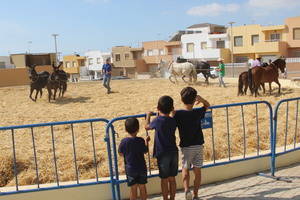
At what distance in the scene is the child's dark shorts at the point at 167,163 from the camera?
13.9ft

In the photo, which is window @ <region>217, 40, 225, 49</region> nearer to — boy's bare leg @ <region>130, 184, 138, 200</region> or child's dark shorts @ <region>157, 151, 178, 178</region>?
child's dark shorts @ <region>157, 151, 178, 178</region>

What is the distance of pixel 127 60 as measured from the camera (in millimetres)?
58844

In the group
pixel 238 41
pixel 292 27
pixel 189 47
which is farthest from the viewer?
pixel 189 47

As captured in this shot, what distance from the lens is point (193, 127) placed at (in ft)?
14.7

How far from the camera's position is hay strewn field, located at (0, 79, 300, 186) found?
606cm

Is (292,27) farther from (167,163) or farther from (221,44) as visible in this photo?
(167,163)

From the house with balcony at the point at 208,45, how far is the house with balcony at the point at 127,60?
866 centimetres

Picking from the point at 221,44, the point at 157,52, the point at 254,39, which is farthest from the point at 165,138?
the point at 157,52

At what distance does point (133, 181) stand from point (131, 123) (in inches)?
28.5

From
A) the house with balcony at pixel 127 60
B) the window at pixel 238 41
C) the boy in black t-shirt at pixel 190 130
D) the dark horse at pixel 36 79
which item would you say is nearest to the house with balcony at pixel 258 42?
the window at pixel 238 41

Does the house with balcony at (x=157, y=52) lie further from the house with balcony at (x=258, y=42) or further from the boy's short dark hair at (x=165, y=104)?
the boy's short dark hair at (x=165, y=104)

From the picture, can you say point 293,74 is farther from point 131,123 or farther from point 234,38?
point 131,123

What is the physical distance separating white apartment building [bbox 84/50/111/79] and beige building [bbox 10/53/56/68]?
22.5 metres

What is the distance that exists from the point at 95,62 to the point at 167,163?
6699 cm
